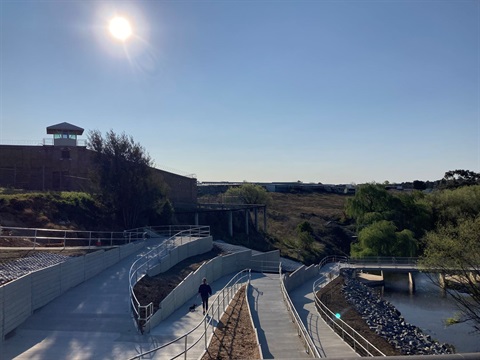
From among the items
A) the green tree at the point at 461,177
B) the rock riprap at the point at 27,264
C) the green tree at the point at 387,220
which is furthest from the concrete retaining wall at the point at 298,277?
the green tree at the point at 461,177

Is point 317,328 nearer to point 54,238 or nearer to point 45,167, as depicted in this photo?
point 54,238

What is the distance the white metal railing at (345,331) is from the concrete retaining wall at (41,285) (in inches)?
393

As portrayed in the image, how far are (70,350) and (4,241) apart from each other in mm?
11430

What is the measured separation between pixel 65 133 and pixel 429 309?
101 feet

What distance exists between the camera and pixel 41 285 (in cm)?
1549

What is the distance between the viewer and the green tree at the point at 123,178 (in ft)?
106

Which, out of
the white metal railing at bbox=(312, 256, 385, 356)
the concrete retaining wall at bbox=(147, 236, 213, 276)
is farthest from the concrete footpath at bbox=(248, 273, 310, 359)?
the concrete retaining wall at bbox=(147, 236, 213, 276)

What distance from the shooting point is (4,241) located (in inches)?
840

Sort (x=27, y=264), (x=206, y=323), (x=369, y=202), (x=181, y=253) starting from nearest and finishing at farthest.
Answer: (x=206, y=323)
(x=27, y=264)
(x=181, y=253)
(x=369, y=202)

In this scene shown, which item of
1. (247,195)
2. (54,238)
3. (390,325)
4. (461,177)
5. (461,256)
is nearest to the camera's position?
(54,238)

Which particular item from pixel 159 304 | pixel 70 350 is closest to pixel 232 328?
pixel 159 304

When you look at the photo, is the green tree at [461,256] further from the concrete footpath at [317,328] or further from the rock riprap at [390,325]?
the concrete footpath at [317,328]

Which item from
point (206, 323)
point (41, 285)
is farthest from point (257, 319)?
point (41, 285)

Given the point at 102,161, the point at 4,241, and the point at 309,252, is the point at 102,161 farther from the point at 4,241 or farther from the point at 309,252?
the point at 309,252
